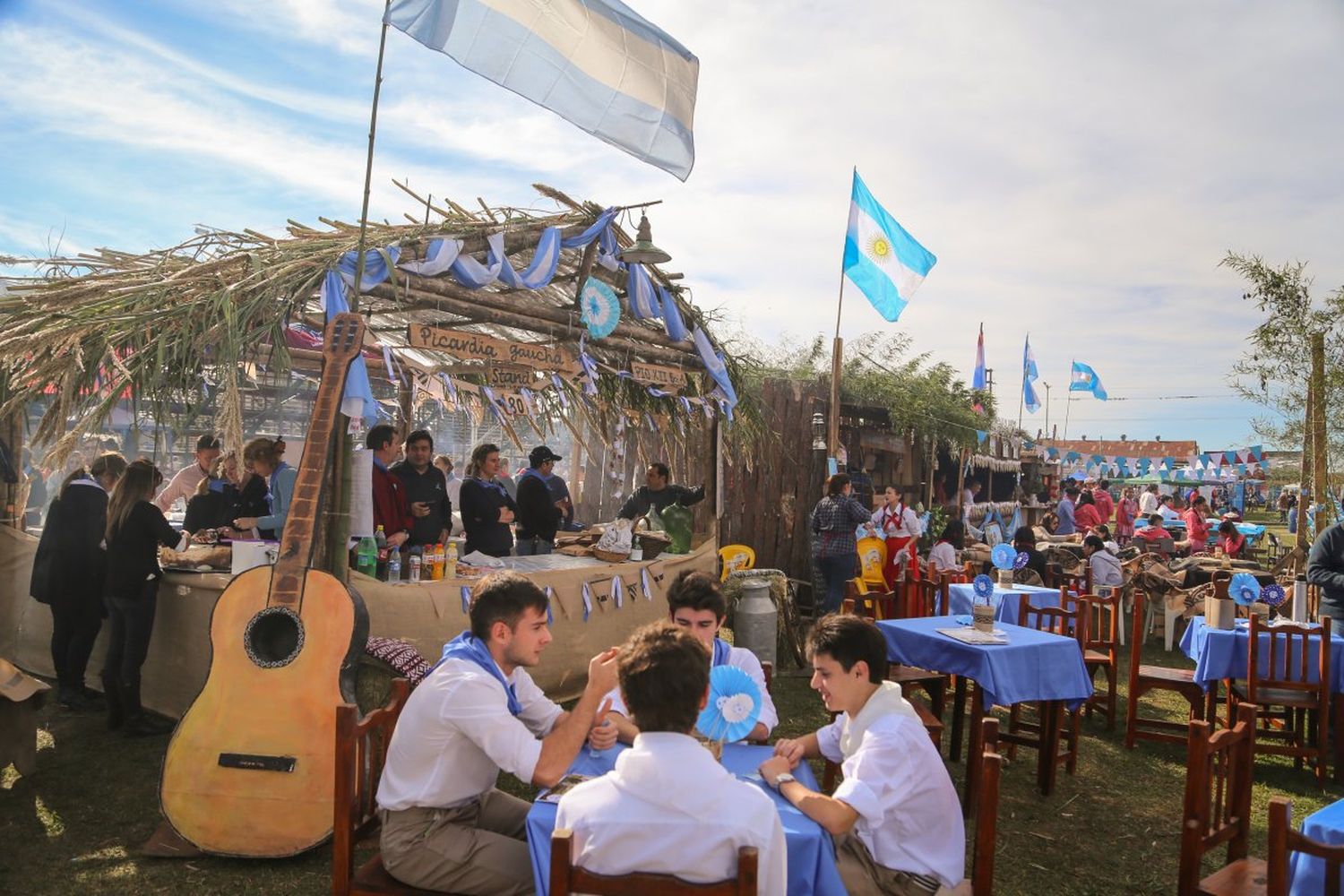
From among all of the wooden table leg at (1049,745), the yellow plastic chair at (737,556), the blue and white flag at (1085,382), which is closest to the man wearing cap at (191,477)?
the yellow plastic chair at (737,556)

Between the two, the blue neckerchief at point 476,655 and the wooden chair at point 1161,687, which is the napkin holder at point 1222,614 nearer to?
the wooden chair at point 1161,687

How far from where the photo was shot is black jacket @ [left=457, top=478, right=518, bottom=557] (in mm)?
6988

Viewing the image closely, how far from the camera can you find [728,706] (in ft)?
8.61

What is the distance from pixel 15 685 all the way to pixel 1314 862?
5.15 metres

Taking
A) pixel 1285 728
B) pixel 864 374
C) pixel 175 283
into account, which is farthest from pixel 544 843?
pixel 864 374

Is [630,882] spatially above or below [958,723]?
above

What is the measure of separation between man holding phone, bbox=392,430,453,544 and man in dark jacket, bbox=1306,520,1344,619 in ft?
18.8

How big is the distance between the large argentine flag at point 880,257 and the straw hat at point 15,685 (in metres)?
7.74

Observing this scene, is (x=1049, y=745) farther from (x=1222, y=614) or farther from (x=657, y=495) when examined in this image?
(x=657, y=495)

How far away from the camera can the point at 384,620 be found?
5301mm

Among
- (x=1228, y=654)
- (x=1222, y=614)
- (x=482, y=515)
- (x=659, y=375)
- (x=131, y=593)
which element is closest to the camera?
(x=131, y=593)

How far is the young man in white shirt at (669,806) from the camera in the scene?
1.89 m

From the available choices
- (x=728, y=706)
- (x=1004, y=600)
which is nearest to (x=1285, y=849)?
(x=728, y=706)

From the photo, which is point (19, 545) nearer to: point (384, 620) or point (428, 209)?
point (384, 620)
